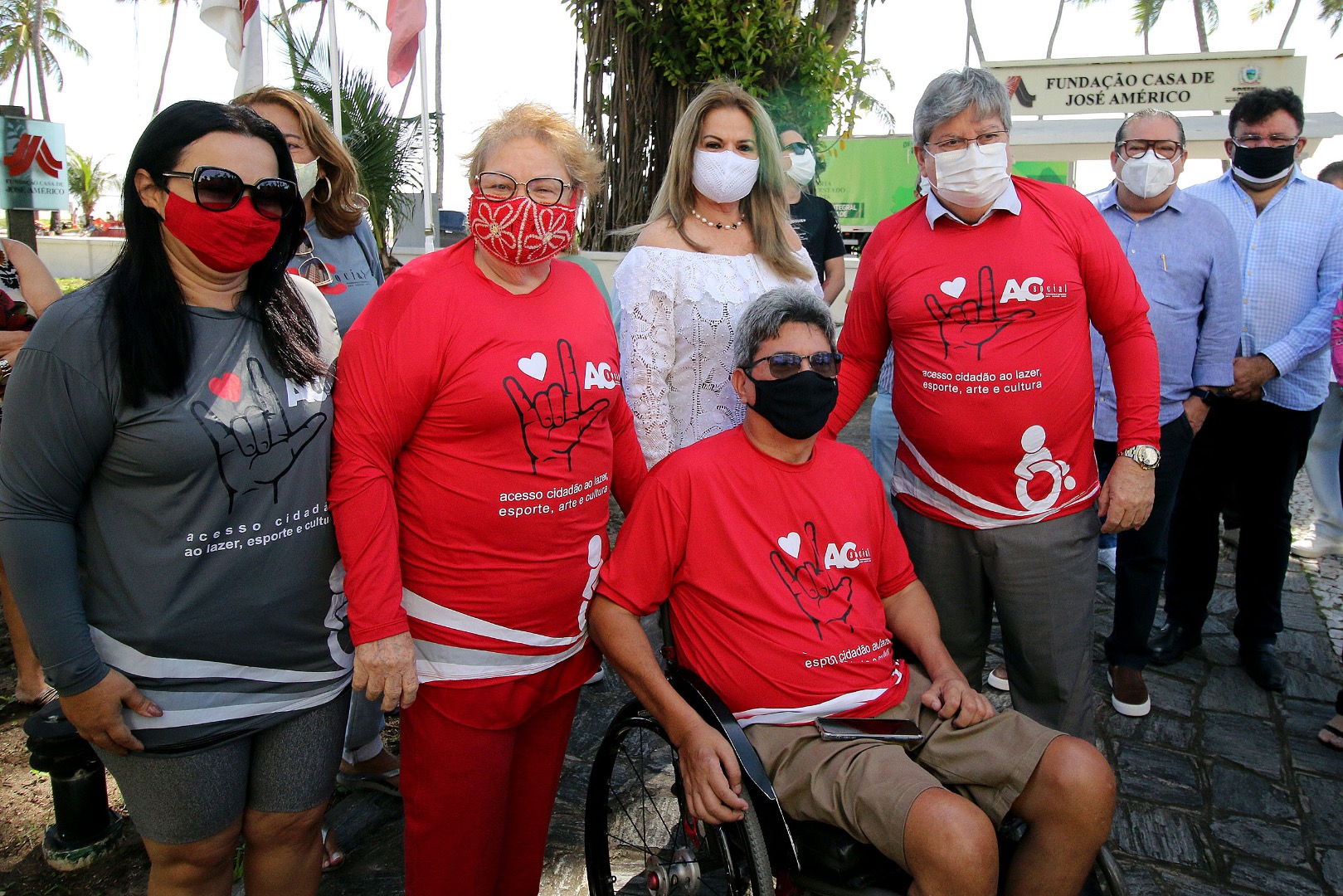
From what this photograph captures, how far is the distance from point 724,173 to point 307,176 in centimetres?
123

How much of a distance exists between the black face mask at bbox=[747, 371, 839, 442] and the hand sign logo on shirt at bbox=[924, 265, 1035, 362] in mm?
489

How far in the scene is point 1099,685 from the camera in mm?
3842

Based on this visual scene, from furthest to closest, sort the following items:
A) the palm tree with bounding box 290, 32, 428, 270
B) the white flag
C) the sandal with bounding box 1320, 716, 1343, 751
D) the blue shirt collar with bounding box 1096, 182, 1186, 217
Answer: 1. the palm tree with bounding box 290, 32, 428, 270
2. the white flag
3. the blue shirt collar with bounding box 1096, 182, 1186, 217
4. the sandal with bounding box 1320, 716, 1343, 751

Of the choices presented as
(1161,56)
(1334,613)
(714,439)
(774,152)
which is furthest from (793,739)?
(1161,56)

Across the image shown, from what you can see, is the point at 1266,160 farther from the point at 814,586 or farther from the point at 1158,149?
the point at 814,586

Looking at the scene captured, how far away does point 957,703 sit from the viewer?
212 centimetres

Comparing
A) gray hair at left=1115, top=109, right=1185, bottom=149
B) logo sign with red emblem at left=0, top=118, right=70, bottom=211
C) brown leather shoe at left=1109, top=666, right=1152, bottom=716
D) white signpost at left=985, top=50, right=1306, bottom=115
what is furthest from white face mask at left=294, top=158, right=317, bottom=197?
white signpost at left=985, top=50, right=1306, bottom=115

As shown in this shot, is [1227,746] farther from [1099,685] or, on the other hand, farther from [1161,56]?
[1161,56]

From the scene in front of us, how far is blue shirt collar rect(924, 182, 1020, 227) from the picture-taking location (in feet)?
8.29

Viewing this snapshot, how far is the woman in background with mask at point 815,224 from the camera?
495cm

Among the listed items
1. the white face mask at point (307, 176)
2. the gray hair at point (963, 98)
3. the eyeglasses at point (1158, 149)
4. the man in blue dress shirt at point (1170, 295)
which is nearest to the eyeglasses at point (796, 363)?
the gray hair at point (963, 98)

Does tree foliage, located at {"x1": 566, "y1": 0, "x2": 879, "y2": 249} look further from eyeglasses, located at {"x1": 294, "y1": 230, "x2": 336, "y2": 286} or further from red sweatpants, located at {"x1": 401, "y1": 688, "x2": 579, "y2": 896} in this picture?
red sweatpants, located at {"x1": 401, "y1": 688, "x2": 579, "y2": 896}

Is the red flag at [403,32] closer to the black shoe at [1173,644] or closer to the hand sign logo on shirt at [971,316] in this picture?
the hand sign logo on shirt at [971,316]

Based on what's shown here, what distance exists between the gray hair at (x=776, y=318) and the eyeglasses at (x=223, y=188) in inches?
45.7
